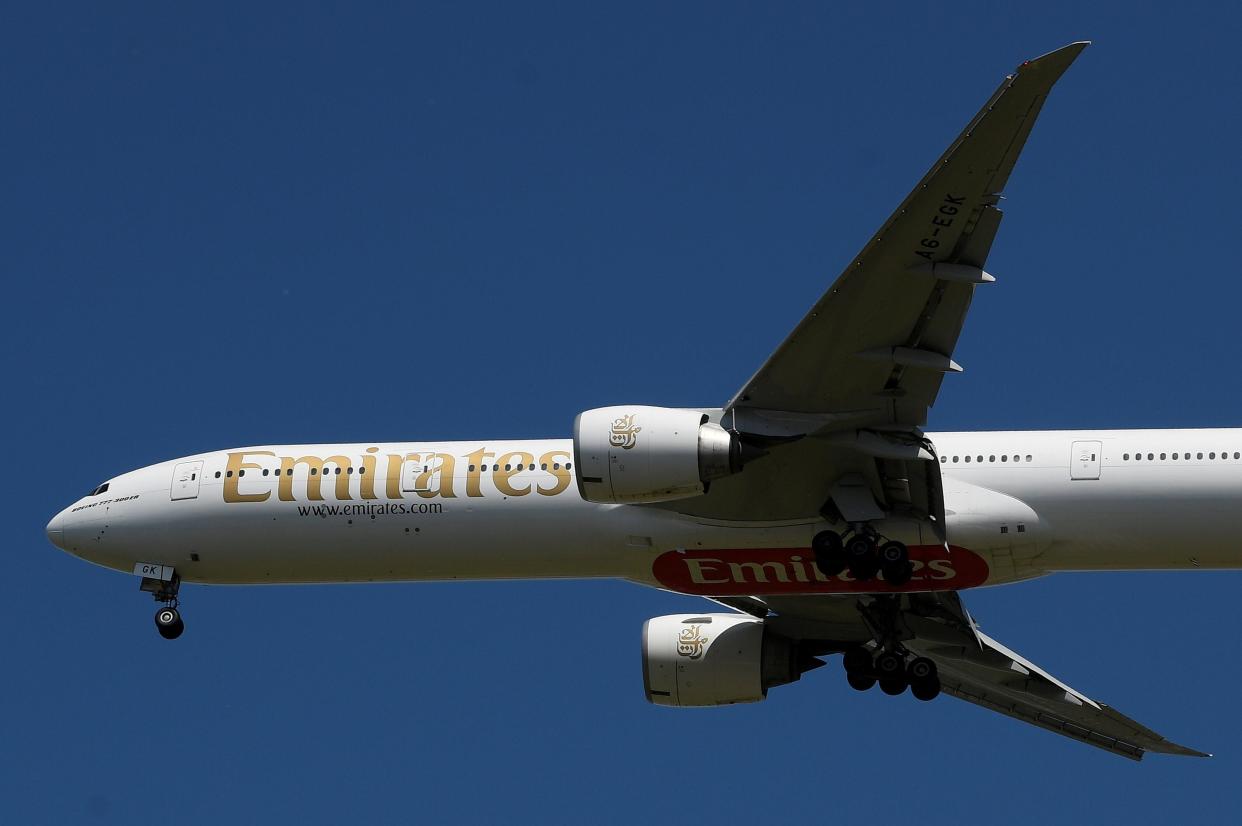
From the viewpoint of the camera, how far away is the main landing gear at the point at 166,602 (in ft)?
102

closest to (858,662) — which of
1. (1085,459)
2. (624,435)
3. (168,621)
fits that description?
(1085,459)

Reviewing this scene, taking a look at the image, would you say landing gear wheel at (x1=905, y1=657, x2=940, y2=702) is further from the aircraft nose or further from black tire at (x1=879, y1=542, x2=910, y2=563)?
the aircraft nose

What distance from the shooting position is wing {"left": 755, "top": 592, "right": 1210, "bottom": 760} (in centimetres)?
3219

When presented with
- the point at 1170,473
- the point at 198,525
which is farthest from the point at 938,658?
the point at 198,525

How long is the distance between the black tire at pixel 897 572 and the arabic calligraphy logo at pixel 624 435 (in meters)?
4.32

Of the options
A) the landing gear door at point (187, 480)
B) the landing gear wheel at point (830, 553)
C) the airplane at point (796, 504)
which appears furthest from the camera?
the landing gear door at point (187, 480)

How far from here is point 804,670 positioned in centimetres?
3238

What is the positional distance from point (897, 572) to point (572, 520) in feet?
16.1

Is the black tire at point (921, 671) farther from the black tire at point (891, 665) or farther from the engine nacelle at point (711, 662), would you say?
the engine nacelle at point (711, 662)

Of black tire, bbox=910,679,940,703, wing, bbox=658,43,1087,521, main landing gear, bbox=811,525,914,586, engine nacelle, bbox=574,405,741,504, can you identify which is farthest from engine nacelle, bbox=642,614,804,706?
engine nacelle, bbox=574,405,741,504

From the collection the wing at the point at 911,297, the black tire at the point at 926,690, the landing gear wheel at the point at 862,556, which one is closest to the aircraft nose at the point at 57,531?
the wing at the point at 911,297

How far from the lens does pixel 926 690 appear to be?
30.6m

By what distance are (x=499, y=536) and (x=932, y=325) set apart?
7593mm

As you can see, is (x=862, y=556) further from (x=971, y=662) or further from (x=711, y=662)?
(x=971, y=662)
